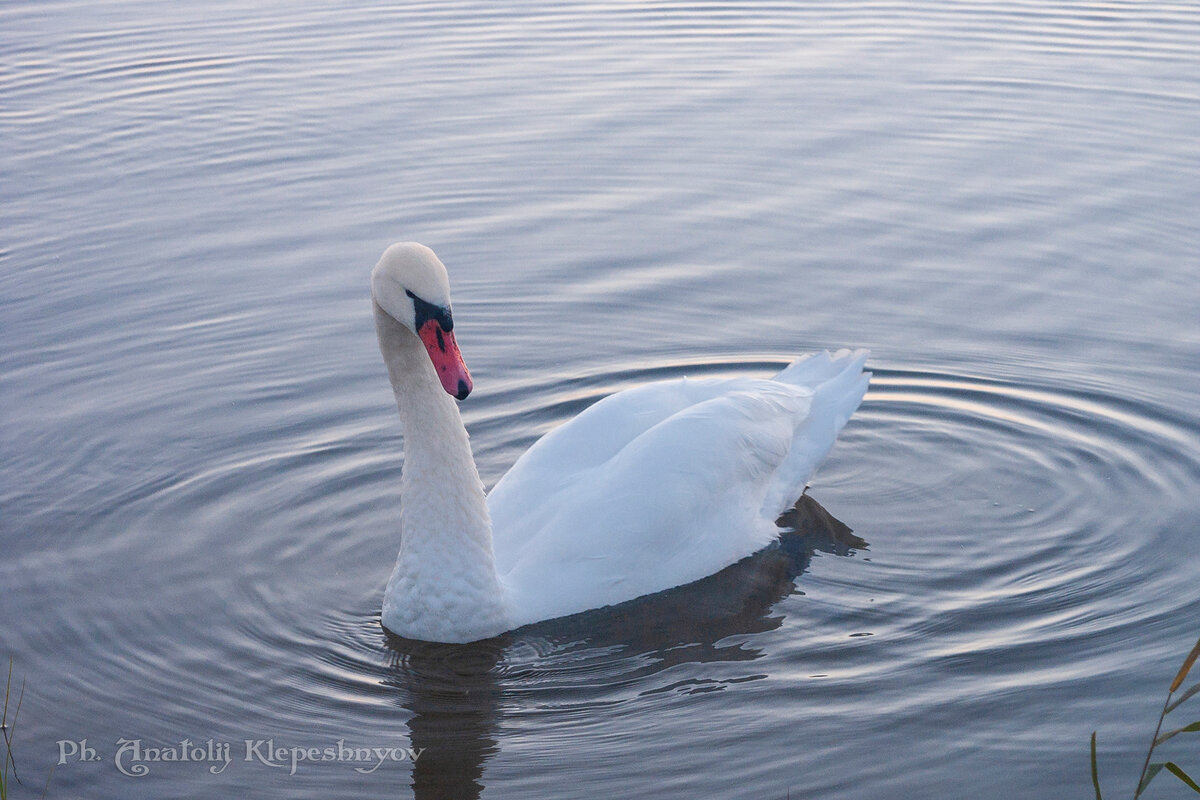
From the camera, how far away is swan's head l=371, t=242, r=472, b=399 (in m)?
5.89

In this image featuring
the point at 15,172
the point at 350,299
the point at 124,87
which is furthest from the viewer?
the point at 124,87

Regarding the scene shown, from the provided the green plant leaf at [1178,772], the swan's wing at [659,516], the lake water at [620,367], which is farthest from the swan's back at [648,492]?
the green plant leaf at [1178,772]

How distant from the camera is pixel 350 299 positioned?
10.3 metres

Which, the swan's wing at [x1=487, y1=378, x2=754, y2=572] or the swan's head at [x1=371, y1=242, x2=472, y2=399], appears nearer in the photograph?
the swan's head at [x1=371, y1=242, x2=472, y2=399]

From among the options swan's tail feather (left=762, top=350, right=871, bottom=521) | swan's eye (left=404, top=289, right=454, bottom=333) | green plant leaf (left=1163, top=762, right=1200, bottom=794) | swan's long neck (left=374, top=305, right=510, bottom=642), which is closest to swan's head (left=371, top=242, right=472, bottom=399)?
swan's eye (left=404, top=289, right=454, bottom=333)

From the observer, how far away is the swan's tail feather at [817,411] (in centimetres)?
753

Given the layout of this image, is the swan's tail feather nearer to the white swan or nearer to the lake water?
the white swan

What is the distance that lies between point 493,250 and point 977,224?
3.60 meters

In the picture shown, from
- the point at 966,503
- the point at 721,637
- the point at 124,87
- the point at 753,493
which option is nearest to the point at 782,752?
the point at 721,637

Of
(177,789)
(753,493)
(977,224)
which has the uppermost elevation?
(977,224)

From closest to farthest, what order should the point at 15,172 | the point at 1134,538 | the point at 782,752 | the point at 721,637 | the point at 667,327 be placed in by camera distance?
the point at 782,752
the point at 721,637
the point at 1134,538
the point at 667,327
the point at 15,172

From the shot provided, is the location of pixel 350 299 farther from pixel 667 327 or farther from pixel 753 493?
pixel 753 493

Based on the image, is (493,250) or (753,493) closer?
(753,493)

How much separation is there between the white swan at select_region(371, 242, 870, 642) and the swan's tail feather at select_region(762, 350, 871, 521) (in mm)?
27
